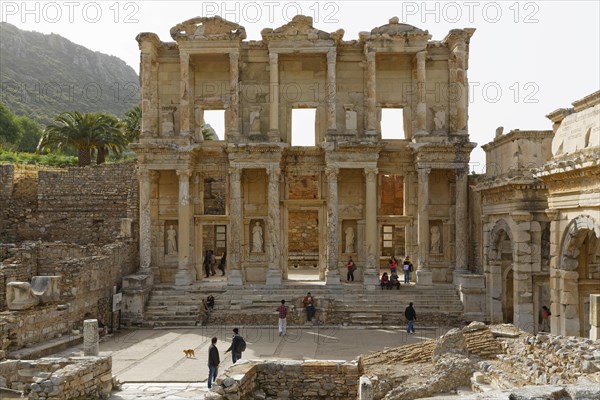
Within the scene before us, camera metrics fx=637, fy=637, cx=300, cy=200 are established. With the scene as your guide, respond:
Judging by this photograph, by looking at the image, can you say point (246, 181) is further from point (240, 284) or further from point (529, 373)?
point (529, 373)

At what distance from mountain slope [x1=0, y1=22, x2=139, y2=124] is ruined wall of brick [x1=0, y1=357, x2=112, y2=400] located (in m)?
66.5

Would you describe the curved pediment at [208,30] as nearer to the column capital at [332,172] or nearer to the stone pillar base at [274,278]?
the column capital at [332,172]

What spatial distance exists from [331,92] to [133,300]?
1130 centimetres

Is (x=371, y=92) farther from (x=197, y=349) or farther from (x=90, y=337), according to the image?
(x=90, y=337)

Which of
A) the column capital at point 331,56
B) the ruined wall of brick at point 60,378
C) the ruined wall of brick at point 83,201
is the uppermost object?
the column capital at point 331,56

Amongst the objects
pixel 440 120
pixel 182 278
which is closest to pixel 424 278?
pixel 440 120

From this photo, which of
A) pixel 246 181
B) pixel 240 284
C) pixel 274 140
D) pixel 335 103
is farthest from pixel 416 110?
pixel 240 284

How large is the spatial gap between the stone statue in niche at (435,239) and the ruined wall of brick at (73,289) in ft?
41.7

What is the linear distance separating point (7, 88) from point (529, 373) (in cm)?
8919

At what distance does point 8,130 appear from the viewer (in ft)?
186

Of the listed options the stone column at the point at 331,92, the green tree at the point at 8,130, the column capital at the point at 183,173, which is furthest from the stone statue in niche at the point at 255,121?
the green tree at the point at 8,130

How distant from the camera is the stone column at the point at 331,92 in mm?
26000

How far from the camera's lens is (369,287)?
25125 mm

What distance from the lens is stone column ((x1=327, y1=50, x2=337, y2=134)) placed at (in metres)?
26.0
